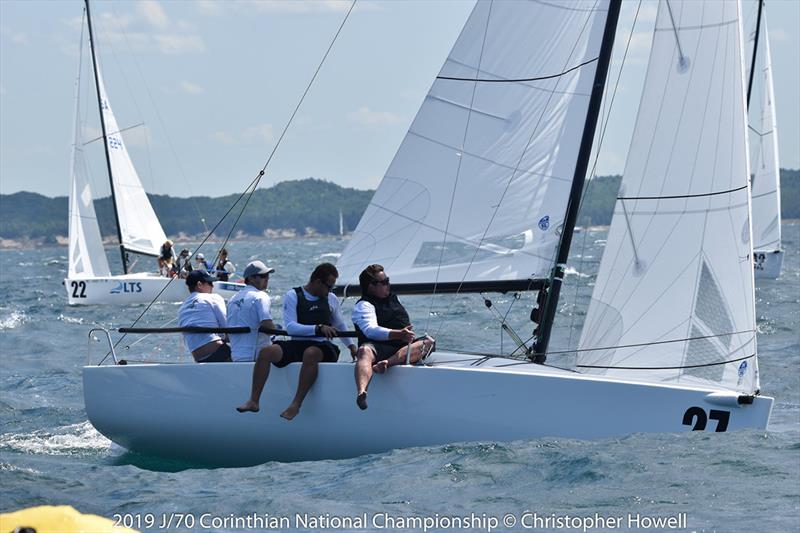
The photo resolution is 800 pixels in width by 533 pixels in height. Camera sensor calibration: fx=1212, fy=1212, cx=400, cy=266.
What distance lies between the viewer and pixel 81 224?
78.9 feet

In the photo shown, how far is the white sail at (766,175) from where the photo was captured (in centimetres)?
2900

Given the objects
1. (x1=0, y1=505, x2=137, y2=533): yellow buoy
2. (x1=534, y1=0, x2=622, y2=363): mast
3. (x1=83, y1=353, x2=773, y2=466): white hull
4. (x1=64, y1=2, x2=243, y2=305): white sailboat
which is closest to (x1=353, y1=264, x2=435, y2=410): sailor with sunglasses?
(x1=83, y1=353, x2=773, y2=466): white hull

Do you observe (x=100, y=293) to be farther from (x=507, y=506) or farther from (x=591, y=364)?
(x=507, y=506)

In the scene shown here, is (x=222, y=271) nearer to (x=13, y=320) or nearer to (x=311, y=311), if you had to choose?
(x=13, y=320)

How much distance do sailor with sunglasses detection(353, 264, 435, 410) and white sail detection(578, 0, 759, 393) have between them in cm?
126

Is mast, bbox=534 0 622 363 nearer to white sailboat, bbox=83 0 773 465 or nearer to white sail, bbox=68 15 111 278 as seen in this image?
white sailboat, bbox=83 0 773 465

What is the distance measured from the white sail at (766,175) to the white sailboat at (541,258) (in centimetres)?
2169

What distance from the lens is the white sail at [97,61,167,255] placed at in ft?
82.9

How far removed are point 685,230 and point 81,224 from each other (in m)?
18.4

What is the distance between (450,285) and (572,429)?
69.0 inches

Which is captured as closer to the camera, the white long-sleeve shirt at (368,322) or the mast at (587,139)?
the white long-sleeve shirt at (368,322)

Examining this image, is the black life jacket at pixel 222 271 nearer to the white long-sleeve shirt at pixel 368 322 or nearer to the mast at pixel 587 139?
the mast at pixel 587 139

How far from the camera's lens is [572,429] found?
683cm

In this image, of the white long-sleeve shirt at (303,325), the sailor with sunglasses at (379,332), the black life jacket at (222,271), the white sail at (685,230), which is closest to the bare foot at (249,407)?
the white long-sleeve shirt at (303,325)
